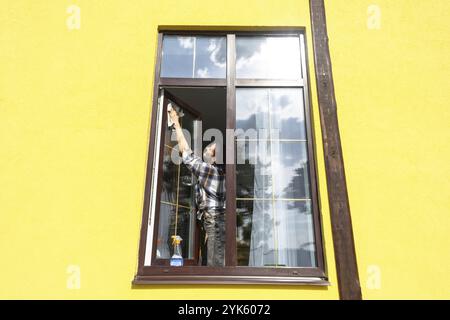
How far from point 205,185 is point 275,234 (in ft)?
2.70

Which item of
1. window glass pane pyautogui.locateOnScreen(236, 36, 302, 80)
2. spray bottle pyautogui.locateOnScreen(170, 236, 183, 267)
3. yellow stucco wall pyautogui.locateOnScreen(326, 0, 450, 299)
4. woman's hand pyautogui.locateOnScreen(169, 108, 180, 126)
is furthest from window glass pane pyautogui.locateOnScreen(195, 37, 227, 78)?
spray bottle pyautogui.locateOnScreen(170, 236, 183, 267)

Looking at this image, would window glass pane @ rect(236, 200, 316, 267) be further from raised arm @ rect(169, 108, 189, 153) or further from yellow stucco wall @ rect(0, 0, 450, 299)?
raised arm @ rect(169, 108, 189, 153)

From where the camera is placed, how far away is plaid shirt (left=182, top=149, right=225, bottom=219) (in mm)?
2881

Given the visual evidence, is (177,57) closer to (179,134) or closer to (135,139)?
(179,134)

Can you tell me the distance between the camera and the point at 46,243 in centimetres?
233

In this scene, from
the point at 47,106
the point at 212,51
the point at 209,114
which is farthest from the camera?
the point at 209,114

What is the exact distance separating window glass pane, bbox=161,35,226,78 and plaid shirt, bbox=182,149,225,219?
2.25 feet

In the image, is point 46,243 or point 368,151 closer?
point 46,243

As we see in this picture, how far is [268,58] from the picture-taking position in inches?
112

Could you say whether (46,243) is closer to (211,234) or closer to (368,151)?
(211,234)

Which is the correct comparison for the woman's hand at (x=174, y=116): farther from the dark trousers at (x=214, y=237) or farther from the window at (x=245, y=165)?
the dark trousers at (x=214, y=237)

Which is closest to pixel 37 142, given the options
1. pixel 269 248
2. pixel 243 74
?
pixel 243 74

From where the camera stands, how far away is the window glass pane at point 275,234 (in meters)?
2.36

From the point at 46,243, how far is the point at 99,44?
1.68 metres
